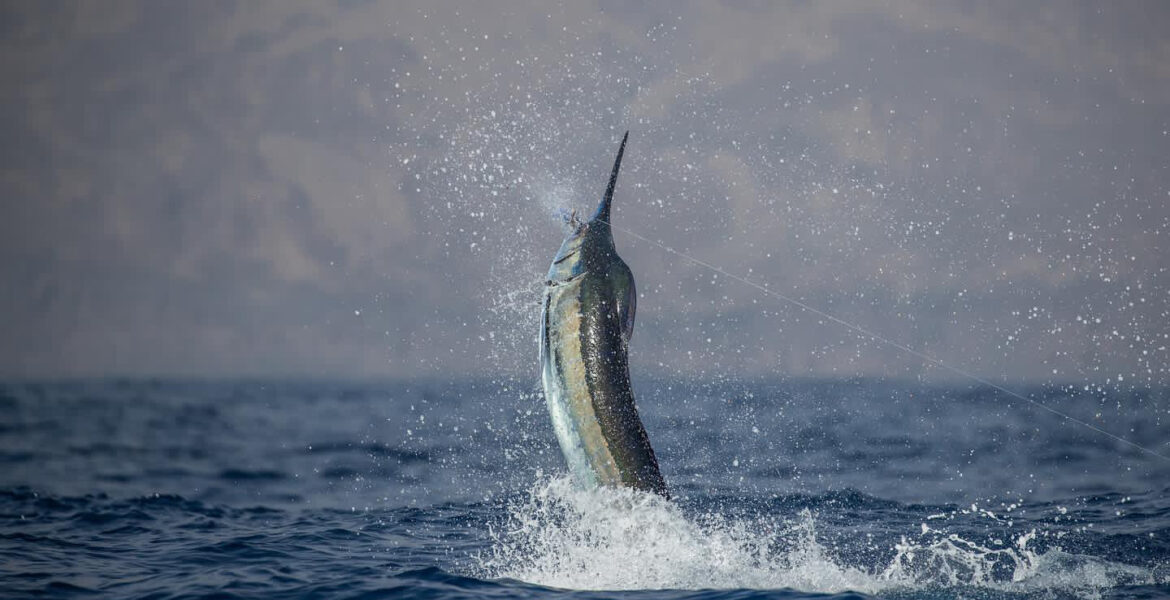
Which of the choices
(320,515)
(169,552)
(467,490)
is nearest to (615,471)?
(169,552)

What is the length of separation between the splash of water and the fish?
218 millimetres

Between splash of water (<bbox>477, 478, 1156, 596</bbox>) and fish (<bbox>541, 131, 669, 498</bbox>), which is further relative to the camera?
splash of water (<bbox>477, 478, 1156, 596</bbox>)

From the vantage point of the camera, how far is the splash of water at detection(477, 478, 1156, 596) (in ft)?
25.8

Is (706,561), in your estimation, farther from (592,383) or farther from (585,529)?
(592,383)

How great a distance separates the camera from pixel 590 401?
25.0 feet

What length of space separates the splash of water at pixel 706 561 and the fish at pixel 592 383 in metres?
0.22

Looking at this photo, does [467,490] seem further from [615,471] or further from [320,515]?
[615,471]

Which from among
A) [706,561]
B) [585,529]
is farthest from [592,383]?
[706,561]

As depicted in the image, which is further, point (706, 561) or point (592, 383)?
point (706, 561)

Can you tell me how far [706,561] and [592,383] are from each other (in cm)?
198

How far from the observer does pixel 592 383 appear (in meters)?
7.63

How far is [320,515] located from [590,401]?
5752 millimetres

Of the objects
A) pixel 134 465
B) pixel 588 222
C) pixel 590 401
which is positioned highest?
pixel 588 222

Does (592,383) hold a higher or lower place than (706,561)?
higher
